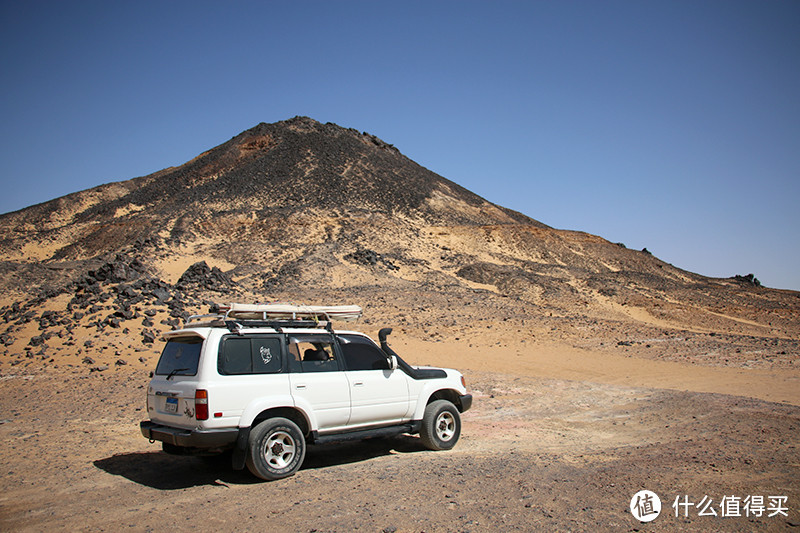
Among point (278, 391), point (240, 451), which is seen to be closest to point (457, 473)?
point (278, 391)

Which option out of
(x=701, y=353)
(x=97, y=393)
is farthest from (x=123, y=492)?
(x=701, y=353)

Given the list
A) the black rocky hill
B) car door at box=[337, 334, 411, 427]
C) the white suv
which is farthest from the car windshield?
the black rocky hill

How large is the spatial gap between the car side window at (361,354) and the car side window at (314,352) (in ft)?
0.69

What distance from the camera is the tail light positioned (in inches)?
245

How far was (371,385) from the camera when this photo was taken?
7660mm

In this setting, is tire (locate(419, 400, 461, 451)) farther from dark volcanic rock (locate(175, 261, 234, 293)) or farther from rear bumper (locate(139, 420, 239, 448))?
dark volcanic rock (locate(175, 261, 234, 293))

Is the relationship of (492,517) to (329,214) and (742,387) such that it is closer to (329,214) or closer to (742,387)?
(742,387)

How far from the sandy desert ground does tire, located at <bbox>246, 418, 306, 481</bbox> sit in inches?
6.8

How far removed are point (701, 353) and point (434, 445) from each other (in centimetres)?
1685

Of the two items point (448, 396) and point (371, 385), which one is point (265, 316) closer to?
point (371, 385)

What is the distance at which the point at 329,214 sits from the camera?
53125 mm

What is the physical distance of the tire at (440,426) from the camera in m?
8.16

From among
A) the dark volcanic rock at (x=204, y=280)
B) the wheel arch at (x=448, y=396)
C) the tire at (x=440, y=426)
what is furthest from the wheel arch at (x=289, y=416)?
the dark volcanic rock at (x=204, y=280)

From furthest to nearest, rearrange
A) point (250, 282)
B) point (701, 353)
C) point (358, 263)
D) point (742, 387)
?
point (358, 263) → point (250, 282) → point (701, 353) → point (742, 387)
